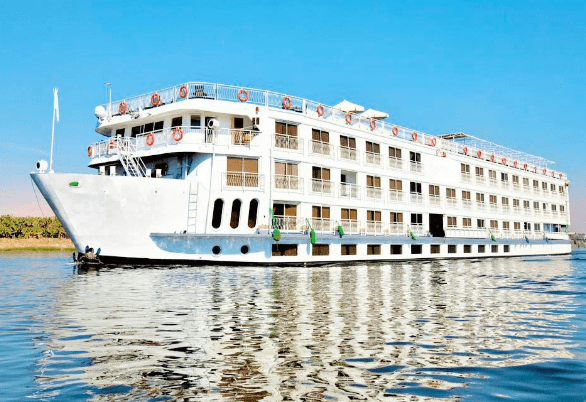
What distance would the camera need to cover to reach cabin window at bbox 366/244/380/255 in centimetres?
3250

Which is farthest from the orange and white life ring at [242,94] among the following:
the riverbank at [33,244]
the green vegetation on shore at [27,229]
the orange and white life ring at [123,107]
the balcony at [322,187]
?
the green vegetation on shore at [27,229]

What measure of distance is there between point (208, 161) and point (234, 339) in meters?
19.2

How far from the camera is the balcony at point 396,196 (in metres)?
35.4

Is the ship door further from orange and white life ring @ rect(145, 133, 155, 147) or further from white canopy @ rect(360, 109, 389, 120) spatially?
orange and white life ring @ rect(145, 133, 155, 147)

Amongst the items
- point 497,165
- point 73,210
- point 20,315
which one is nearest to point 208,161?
point 73,210

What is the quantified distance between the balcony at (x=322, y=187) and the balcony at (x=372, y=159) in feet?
14.1

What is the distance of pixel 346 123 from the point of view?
32.4m

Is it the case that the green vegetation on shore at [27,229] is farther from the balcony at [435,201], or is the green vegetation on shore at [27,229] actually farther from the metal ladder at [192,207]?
the metal ladder at [192,207]

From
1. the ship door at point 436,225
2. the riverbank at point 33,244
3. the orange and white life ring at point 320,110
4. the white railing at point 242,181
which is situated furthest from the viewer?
the riverbank at point 33,244

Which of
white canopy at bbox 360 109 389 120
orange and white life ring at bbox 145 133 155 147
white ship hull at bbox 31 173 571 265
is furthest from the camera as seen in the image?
white canopy at bbox 360 109 389 120

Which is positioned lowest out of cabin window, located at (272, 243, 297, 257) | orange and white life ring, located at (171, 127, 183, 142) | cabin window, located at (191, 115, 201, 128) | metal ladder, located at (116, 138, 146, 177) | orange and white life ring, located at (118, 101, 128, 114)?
cabin window, located at (272, 243, 297, 257)

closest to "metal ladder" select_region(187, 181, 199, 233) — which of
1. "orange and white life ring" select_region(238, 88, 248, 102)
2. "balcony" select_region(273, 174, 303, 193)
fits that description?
"balcony" select_region(273, 174, 303, 193)

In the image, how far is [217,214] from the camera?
1011 inches

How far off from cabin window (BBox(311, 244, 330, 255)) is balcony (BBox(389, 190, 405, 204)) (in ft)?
26.5
